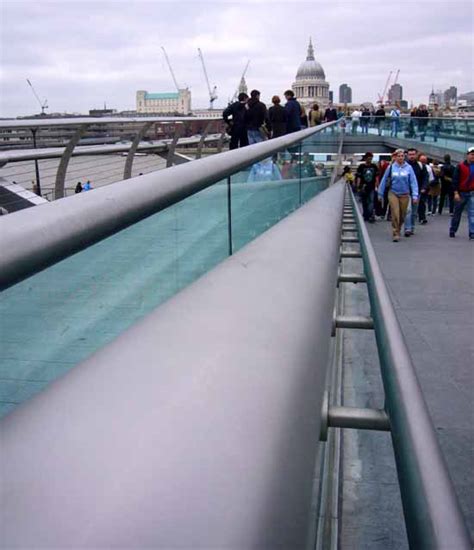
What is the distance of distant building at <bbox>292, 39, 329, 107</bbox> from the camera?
436 ft

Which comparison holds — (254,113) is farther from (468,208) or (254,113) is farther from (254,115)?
(468,208)

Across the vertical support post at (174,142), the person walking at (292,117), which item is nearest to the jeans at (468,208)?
the person walking at (292,117)

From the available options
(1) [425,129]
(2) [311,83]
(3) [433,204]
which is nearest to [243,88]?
(1) [425,129]

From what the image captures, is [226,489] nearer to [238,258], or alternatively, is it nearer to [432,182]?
[238,258]

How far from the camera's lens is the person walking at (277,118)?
40.4 feet

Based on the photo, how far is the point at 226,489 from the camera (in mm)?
783

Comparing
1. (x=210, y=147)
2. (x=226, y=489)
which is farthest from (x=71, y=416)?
(x=210, y=147)

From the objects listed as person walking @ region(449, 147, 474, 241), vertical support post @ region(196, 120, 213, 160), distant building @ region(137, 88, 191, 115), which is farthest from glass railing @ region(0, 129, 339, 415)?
distant building @ region(137, 88, 191, 115)

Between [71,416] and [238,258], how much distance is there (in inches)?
39.1

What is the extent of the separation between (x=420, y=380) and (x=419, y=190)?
12003 mm

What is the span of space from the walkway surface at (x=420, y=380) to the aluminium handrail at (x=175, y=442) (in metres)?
1.38

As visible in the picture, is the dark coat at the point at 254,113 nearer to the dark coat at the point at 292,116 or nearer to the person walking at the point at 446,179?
the dark coat at the point at 292,116

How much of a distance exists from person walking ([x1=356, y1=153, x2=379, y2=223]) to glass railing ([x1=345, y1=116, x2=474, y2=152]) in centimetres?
414

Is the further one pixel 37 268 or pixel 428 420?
pixel 428 420
